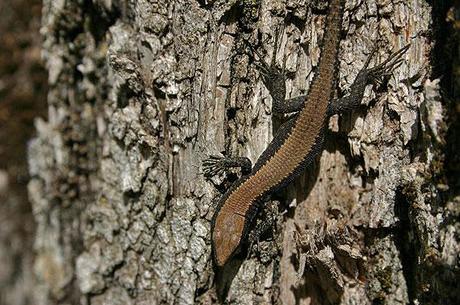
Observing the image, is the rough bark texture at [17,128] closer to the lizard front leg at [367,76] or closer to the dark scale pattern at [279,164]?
the dark scale pattern at [279,164]

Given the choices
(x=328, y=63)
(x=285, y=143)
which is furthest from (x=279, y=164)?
(x=328, y=63)

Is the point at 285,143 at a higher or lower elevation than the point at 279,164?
higher

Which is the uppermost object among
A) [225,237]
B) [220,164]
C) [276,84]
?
[276,84]

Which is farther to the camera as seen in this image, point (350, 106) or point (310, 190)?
point (310, 190)

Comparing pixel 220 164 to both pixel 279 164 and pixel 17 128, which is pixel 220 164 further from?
pixel 17 128

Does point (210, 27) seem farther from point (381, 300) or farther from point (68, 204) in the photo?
point (68, 204)

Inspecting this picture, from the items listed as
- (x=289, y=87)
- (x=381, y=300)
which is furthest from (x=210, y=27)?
(x=381, y=300)
